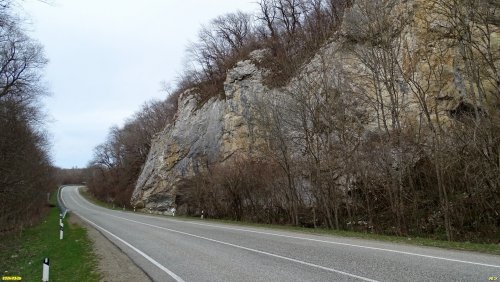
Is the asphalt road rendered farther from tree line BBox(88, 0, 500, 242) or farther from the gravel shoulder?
tree line BBox(88, 0, 500, 242)

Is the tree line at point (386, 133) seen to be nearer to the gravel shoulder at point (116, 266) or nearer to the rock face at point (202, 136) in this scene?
the rock face at point (202, 136)

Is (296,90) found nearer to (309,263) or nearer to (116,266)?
(116,266)

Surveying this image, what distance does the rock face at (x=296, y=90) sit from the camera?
23906mm

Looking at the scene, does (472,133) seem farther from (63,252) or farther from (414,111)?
(63,252)

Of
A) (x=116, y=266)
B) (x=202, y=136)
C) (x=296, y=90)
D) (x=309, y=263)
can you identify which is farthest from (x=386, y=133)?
(x=202, y=136)

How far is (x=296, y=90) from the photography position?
26.1 meters

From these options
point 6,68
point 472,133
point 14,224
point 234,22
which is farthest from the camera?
point 234,22

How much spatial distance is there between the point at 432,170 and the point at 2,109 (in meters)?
26.4

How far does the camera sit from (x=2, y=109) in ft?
87.4

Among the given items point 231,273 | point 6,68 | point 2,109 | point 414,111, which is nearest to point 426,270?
point 231,273

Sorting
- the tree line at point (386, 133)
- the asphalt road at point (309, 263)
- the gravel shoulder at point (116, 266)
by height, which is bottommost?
the gravel shoulder at point (116, 266)

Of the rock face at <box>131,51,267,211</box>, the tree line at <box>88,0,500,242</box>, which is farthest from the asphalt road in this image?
the rock face at <box>131,51,267,211</box>

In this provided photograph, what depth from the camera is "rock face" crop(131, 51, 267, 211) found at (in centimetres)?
4072

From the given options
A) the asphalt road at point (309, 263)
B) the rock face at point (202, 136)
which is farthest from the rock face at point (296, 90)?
the asphalt road at point (309, 263)
